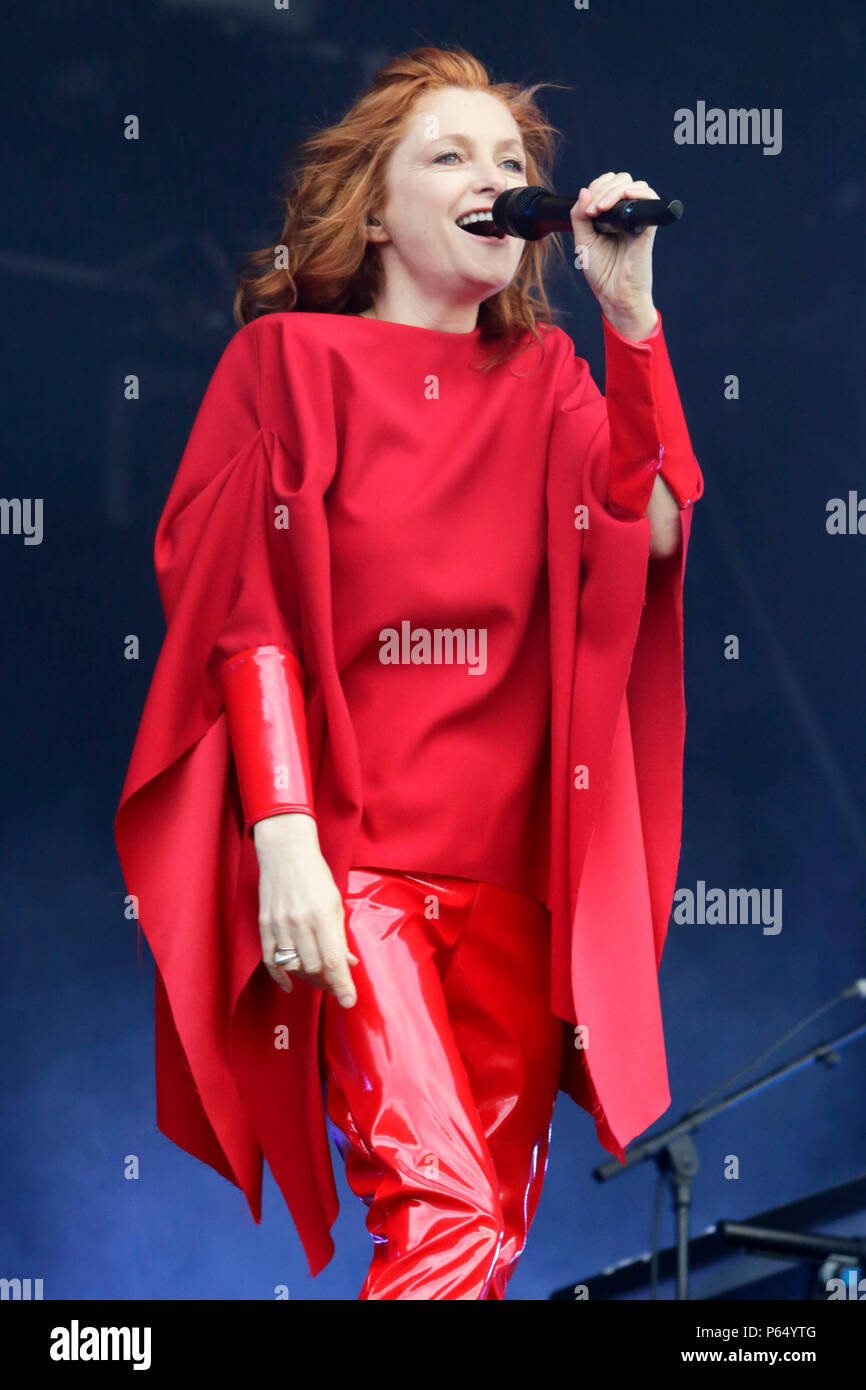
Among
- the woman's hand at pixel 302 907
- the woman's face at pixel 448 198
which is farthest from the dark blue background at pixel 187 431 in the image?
the woman's hand at pixel 302 907

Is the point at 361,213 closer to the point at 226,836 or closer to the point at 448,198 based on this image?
the point at 448,198

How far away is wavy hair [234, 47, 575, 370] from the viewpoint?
211 cm

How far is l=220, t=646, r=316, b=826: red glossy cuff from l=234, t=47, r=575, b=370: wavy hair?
44cm

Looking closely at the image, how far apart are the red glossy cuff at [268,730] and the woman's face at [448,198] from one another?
46 centimetres

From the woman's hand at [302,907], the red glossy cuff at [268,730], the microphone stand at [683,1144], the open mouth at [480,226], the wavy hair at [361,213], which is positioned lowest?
the microphone stand at [683,1144]

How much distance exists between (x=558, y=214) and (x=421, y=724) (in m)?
0.54

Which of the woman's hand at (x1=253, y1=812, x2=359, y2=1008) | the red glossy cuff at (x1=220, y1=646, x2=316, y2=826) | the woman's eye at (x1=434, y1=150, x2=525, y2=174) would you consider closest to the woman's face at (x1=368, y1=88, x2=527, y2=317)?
the woman's eye at (x1=434, y1=150, x2=525, y2=174)

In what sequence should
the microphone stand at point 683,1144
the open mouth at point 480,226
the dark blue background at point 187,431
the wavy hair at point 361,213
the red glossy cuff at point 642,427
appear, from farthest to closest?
1. the dark blue background at point 187,431
2. the microphone stand at point 683,1144
3. the wavy hair at point 361,213
4. the open mouth at point 480,226
5. the red glossy cuff at point 642,427

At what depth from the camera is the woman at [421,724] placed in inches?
73.7

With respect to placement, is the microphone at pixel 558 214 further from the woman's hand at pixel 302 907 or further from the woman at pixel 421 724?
the woman's hand at pixel 302 907

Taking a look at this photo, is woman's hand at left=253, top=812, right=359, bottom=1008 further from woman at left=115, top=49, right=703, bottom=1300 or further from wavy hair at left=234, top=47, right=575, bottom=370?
wavy hair at left=234, top=47, right=575, bottom=370

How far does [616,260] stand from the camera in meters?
1.81

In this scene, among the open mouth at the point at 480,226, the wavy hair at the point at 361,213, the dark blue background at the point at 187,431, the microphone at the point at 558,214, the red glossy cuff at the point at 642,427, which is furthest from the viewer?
the dark blue background at the point at 187,431

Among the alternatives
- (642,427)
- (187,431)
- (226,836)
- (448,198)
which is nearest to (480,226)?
(448,198)
